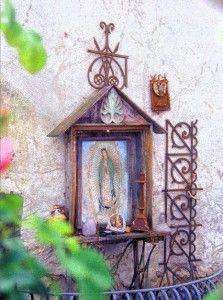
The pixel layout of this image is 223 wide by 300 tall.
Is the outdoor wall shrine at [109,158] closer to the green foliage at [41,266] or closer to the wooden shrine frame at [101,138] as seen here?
the wooden shrine frame at [101,138]

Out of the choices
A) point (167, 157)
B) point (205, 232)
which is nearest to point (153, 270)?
point (205, 232)

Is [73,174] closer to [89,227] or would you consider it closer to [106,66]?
[89,227]

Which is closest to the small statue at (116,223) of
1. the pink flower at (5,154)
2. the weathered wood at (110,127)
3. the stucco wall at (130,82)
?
the stucco wall at (130,82)

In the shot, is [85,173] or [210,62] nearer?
[85,173]

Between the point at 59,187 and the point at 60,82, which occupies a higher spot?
the point at 60,82

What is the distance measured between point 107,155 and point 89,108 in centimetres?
28

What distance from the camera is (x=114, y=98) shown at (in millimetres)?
2666

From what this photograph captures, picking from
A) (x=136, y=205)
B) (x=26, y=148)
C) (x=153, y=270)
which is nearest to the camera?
(x=26, y=148)

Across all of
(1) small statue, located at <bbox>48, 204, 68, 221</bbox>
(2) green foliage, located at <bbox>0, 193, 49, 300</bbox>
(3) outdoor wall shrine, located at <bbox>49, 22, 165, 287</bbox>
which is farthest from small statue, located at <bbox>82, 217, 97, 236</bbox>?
Result: (2) green foliage, located at <bbox>0, 193, 49, 300</bbox>

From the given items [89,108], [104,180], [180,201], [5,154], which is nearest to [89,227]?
[104,180]

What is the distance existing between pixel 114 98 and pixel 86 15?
1.43ft

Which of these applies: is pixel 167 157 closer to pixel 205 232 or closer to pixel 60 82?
pixel 205 232

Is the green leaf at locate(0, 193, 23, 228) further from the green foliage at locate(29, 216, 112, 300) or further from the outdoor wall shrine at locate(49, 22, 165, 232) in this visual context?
the outdoor wall shrine at locate(49, 22, 165, 232)

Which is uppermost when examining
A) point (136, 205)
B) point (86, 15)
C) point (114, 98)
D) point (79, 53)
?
point (86, 15)
